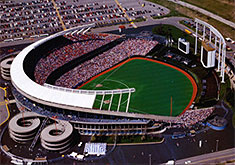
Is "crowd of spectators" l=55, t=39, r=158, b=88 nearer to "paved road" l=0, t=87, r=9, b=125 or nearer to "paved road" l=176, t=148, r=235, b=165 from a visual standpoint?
"paved road" l=0, t=87, r=9, b=125

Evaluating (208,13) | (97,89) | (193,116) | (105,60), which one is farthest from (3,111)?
(208,13)

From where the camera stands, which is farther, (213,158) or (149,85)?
(149,85)

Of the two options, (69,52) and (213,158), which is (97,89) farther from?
(213,158)

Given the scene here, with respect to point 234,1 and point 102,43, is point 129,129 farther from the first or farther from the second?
point 234,1

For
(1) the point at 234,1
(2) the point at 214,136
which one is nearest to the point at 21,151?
(2) the point at 214,136

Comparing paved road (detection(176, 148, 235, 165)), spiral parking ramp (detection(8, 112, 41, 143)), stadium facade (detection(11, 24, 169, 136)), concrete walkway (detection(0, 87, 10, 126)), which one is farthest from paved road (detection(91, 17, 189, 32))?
paved road (detection(176, 148, 235, 165))

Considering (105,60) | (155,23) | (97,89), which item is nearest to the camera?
(97,89)

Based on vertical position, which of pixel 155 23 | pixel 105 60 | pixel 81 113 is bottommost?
pixel 105 60
